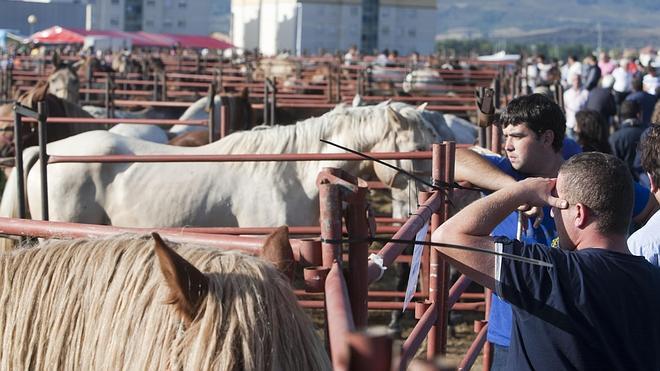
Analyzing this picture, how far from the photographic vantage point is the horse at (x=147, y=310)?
1542 millimetres

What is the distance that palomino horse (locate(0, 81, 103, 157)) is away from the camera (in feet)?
23.7

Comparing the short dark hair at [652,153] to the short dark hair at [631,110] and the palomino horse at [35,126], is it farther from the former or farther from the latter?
the short dark hair at [631,110]

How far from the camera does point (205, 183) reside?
203 inches

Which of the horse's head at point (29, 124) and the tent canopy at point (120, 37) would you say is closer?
the horse's head at point (29, 124)

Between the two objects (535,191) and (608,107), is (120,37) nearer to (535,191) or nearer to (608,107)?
(608,107)

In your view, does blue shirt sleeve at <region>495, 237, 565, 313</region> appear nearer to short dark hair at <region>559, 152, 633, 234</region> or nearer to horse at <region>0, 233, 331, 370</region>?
short dark hair at <region>559, 152, 633, 234</region>

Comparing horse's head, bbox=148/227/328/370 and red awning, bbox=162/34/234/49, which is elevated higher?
red awning, bbox=162/34/234/49

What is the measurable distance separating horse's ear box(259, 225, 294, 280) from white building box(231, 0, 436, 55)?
75.9m

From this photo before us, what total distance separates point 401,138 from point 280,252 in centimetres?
384

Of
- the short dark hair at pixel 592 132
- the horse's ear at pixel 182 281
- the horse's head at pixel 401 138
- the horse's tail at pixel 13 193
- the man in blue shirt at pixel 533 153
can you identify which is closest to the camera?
the horse's ear at pixel 182 281

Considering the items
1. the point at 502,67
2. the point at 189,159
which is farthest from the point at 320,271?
the point at 502,67

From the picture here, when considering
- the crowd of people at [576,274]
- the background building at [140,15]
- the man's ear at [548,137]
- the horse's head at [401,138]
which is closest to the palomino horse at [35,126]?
the horse's head at [401,138]

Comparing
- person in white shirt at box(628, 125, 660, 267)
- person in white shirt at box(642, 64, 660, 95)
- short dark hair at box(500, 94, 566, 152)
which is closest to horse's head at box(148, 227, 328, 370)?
person in white shirt at box(628, 125, 660, 267)

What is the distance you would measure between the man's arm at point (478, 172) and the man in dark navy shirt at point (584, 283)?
0.96m
